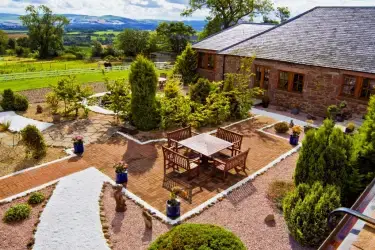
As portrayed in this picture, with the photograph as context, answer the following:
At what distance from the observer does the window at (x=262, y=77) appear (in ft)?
67.8

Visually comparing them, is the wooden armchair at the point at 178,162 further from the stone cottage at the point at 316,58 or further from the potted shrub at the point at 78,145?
the stone cottage at the point at 316,58

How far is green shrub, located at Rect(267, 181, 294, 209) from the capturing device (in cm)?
923

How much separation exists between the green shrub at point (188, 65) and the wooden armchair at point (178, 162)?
1626cm

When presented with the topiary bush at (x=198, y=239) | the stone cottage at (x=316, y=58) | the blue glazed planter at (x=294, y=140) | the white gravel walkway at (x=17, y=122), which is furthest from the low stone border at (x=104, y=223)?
the stone cottage at (x=316, y=58)

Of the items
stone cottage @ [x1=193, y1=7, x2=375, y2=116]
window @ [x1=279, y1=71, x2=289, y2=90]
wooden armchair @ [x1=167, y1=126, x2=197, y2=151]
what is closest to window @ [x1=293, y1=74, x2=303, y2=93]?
stone cottage @ [x1=193, y1=7, x2=375, y2=116]

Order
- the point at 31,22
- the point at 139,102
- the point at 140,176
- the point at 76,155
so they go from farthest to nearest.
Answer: the point at 31,22
the point at 139,102
the point at 76,155
the point at 140,176

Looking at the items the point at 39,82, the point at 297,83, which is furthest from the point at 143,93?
the point at 39,82

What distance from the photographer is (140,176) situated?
10.5 metres

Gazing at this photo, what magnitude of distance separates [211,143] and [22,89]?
61.2 ft

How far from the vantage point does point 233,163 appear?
33.7 ft

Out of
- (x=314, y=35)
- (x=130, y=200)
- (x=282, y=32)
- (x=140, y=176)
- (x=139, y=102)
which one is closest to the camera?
(x=130, y=200)

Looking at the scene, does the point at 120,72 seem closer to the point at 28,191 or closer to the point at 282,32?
the point at 282,32

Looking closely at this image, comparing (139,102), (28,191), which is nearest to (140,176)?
(28,191)

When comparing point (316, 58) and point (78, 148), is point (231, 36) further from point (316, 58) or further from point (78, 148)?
point (78, 148)
